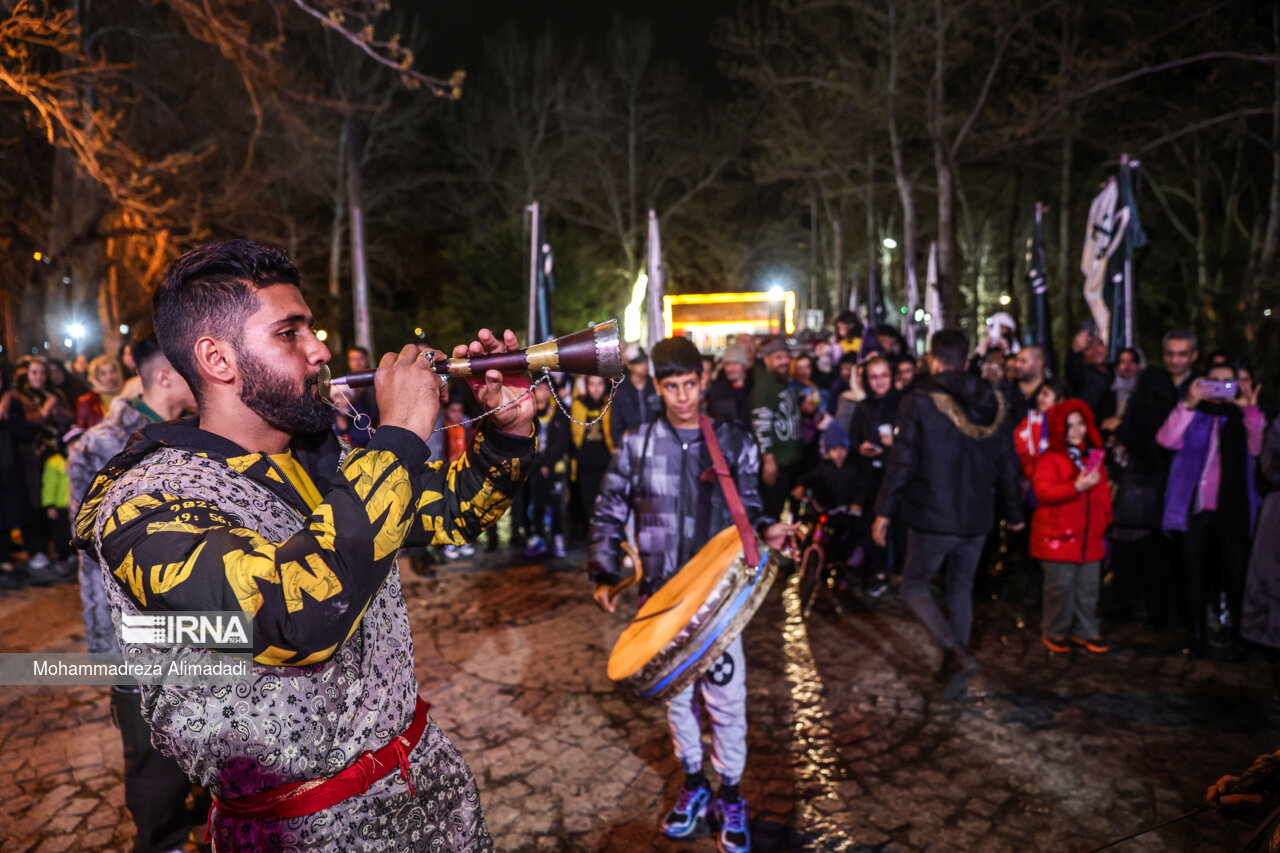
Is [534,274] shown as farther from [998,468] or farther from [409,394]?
[409,394]

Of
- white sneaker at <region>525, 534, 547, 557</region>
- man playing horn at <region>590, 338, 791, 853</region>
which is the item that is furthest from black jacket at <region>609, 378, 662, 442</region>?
man playing horn at <region>590, 338, 791, 853</region>

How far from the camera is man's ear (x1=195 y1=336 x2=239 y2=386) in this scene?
6.22 feet

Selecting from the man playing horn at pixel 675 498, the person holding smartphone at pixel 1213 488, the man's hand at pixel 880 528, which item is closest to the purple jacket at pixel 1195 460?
the person holding smartphone at pixel 1213 488

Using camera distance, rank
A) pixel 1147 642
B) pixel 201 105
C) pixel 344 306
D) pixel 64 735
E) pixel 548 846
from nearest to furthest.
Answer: pixel 548 846, pixel 64 735, pixel 1147 642, pixel 201 105, pixel 344 306

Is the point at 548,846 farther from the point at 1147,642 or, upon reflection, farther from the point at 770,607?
the point at 1147,642

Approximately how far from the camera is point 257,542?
1591 mm

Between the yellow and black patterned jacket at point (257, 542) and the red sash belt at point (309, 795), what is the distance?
1.63 feet

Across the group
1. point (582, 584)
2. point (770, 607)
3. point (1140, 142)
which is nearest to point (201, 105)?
point (582, 584)

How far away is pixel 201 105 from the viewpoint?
63.2 feet

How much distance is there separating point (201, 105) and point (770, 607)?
61.0ft

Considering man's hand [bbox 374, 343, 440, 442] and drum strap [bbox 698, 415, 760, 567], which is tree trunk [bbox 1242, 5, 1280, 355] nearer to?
drum strap [bbox 698, 415, 760, 567]

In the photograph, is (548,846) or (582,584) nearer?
(548,846)

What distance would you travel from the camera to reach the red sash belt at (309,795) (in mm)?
1894

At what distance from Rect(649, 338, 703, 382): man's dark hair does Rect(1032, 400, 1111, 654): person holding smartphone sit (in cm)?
349
